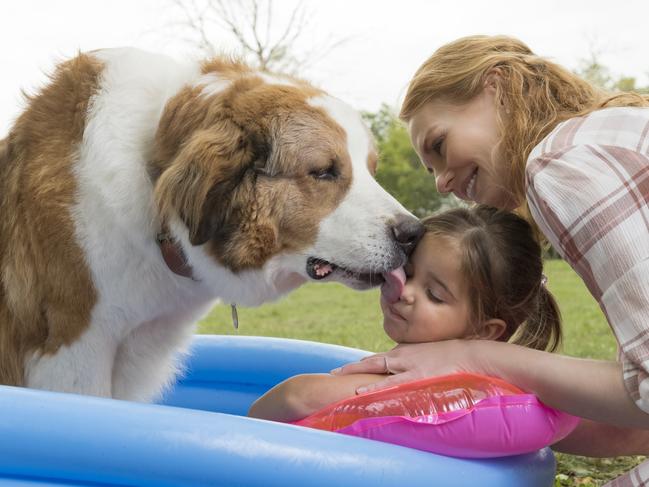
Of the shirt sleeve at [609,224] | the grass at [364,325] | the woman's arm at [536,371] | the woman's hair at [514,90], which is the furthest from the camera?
the grass at [364,325]

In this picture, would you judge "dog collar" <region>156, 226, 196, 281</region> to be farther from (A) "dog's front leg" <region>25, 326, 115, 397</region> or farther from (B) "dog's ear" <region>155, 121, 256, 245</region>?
(A) "dog's front leg" <region>25, 326, 115, 397</region>

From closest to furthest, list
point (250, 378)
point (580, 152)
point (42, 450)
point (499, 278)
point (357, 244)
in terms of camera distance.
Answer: point (42, 450), point (580, 152), point (357, 244), point (499, 278), point (250, 378)

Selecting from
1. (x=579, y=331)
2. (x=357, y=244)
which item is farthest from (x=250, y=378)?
(x=579, y=331)

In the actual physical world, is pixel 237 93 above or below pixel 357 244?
above

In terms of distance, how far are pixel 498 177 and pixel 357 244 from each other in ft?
2.14

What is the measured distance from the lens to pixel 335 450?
6.95 feet

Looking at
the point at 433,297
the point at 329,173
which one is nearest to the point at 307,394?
the point at 433,297

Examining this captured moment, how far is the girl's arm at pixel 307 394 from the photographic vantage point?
107 inches

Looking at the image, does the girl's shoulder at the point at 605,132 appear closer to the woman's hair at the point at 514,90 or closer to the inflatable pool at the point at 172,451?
the woman's hair at the point at 514,90

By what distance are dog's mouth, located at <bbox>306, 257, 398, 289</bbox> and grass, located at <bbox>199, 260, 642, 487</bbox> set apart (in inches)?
66.7

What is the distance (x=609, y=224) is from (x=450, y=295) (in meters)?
0.68

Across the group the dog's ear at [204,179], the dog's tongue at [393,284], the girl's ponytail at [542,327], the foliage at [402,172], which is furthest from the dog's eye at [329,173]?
the foliage at [402,172]

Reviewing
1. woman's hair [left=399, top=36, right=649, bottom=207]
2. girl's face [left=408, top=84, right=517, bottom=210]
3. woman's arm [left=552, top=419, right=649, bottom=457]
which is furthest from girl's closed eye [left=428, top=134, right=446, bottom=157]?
woman's arm [left=552, top=419, right=649, bottom=457]

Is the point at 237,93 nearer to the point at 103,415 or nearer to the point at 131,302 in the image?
the point at 131,302
